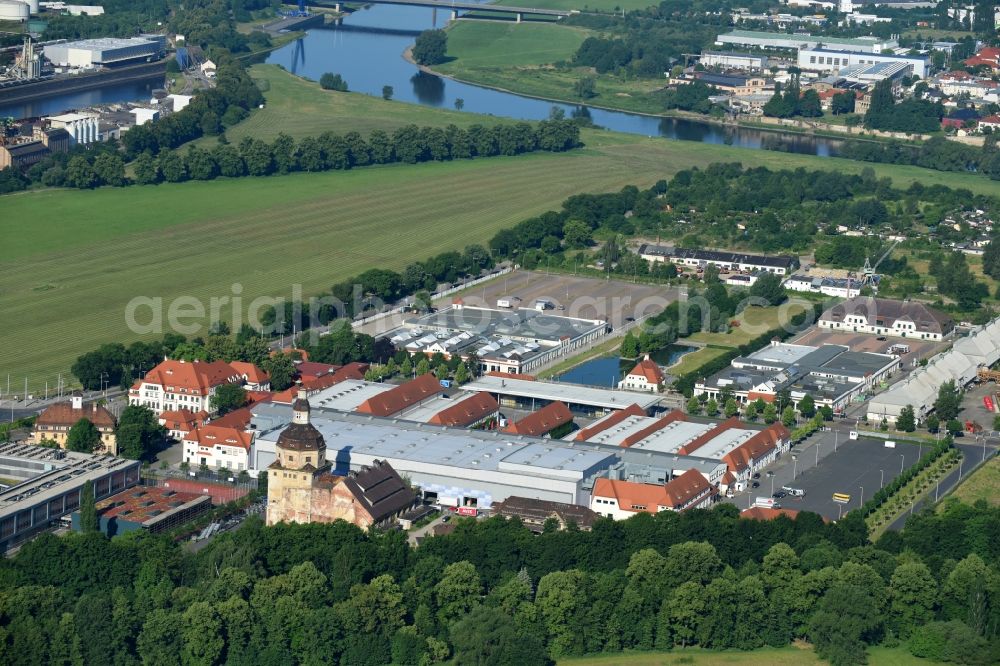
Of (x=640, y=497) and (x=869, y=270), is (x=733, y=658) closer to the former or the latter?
(x=640, y=497)

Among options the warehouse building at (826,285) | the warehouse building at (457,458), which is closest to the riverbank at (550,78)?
the warehouse building at (826,285)

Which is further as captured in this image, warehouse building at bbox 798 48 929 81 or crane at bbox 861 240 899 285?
warehouse building at bbox 798 48 929 81

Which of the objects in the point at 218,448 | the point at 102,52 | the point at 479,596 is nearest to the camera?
the point at 479,596

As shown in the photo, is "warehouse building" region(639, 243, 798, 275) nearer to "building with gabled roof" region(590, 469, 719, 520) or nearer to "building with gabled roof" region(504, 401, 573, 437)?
"building with gabled roof" region(504, 401, 573, 437)

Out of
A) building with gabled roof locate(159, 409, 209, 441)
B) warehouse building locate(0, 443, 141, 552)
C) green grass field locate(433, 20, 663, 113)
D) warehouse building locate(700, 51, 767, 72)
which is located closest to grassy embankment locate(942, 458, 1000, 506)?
building with gabled roof locate(159, 409, 209, 441)

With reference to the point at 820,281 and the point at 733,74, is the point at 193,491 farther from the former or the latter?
the point at 733,74

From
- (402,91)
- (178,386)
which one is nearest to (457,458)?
(178,386)

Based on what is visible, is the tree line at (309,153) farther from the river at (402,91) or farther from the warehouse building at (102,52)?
the warehouse building at (102,52)
